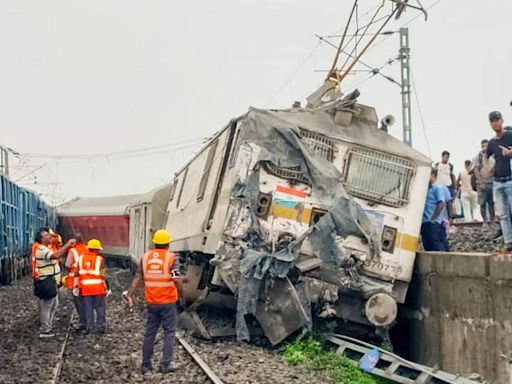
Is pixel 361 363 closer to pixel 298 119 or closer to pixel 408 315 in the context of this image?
pixel 408 315

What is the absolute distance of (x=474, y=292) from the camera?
28.3ft

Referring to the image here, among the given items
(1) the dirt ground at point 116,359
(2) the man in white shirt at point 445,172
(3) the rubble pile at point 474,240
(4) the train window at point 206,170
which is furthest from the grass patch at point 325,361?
(2) the man in white shirt at point 445,172

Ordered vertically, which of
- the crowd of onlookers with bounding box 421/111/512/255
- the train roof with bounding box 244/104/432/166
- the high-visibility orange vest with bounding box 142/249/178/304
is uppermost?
the train roof with bounding box 244/104/432/166

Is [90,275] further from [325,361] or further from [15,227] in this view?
[15,227]

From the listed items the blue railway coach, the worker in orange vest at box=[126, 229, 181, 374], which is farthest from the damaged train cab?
the blue railway coach

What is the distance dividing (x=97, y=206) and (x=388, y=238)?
986 inches

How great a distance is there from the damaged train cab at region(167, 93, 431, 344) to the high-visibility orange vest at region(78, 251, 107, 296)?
72.3 inches

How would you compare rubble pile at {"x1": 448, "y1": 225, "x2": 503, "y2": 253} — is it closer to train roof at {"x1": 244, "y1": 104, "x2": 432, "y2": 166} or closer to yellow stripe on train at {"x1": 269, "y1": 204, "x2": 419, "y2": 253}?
yellow stripe on train at {"x1": 269, "y1": 204, "x2": 419, "y2": 253}

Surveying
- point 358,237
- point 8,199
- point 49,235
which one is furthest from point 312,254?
point 8,199

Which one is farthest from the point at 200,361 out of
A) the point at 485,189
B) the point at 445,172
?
the point at 445,172

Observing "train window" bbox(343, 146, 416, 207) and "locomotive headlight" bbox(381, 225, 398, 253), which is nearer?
"locomotive headlight" bbox(381, 225, 398, 253)

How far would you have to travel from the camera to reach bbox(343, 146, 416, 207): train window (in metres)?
10.3

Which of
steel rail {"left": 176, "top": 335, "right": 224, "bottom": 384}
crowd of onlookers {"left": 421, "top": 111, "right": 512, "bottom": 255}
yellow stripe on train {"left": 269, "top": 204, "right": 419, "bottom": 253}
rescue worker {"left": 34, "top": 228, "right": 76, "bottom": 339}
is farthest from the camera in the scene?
rescue worker {"left": 34, "top": 228, "right": 76, "bottom": 339}

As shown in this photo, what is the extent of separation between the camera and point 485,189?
41.2ft
